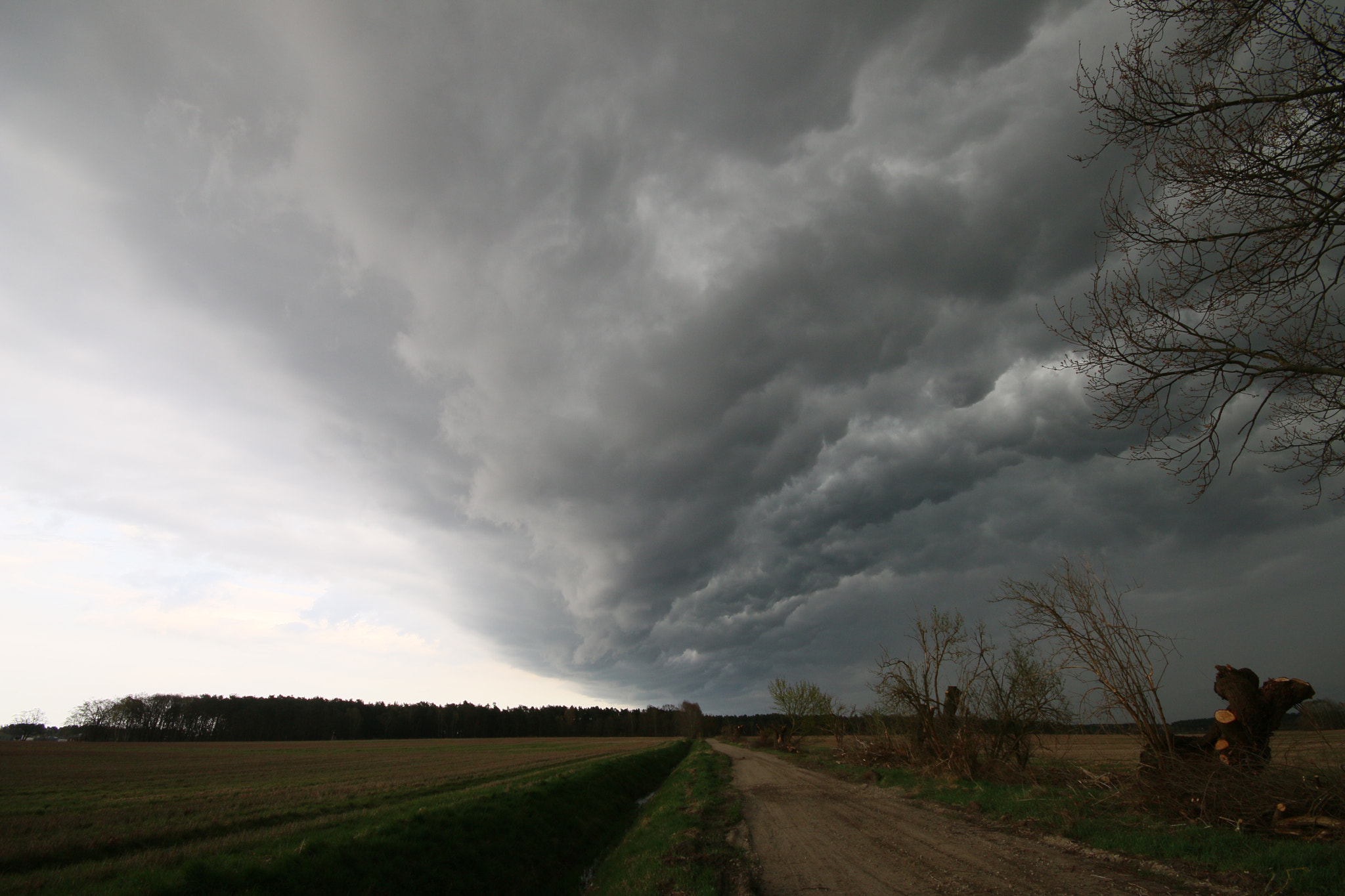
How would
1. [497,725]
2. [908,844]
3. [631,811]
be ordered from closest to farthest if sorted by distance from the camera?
[908,844]
[631,811]
[497,725]

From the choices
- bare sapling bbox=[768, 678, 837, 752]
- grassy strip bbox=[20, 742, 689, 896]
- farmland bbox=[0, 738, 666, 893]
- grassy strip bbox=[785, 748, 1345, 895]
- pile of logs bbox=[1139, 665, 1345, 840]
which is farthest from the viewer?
bare sapling bbox=[768, 678, 837, 752]

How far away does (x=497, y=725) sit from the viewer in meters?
156

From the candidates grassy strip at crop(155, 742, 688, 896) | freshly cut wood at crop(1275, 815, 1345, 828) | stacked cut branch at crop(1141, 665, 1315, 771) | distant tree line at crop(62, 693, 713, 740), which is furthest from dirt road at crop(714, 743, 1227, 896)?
distant tree line at crop(62, 693, 713, 740)

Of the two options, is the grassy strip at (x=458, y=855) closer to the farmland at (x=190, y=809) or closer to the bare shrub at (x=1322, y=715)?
the farmland at (x=190, y=809)

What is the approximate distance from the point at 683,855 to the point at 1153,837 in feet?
29.2

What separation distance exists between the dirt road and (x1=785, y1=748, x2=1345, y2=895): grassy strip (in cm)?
92

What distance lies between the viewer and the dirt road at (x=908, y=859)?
8453mm

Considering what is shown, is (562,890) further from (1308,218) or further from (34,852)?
(1308,218)

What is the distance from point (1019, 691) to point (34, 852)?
29.2 meters

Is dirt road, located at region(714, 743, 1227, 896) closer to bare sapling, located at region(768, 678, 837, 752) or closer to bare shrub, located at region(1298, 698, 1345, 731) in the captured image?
bare shrub, located at region(1298, 698, 1345, 731)

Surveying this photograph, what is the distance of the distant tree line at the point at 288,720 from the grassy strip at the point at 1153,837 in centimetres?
13624

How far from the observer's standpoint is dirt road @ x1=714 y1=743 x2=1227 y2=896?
8.45 m

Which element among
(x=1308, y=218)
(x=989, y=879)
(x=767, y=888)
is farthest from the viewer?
(x=767, y=888)

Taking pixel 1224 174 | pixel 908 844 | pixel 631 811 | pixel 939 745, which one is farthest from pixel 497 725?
pixel 1224 174
